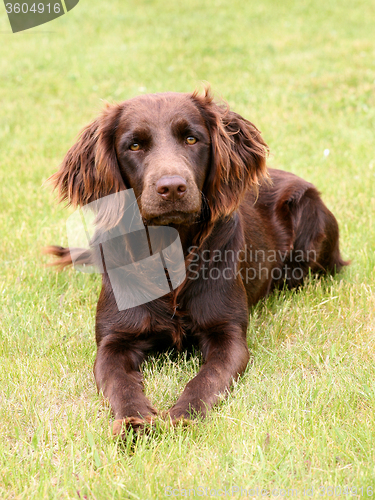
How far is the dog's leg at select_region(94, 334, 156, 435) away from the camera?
226cm

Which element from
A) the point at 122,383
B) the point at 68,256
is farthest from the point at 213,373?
the point at 68,256

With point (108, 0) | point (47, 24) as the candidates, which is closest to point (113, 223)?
point (47, 24)

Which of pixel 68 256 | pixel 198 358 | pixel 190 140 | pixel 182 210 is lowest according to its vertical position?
pixel 198 358

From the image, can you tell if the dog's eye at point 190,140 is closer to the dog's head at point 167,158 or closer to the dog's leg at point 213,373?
the dog's head at point 167,158

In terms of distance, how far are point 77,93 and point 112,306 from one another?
22.6ft

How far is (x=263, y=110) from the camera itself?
7.70m

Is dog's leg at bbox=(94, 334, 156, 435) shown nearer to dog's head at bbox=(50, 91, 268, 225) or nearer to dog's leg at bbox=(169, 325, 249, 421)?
dog's leg at bbox=(169, 325, 249, 421)

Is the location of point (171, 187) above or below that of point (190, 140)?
below

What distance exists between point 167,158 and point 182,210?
25 centimetres

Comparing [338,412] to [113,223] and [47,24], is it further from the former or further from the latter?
[47,24]

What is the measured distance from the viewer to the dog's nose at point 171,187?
245 cm

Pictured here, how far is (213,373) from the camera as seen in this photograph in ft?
8.42

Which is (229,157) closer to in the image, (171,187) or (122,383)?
(171,187)

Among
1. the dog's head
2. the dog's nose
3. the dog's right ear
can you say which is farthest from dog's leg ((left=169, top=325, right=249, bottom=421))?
the dog's right ear
